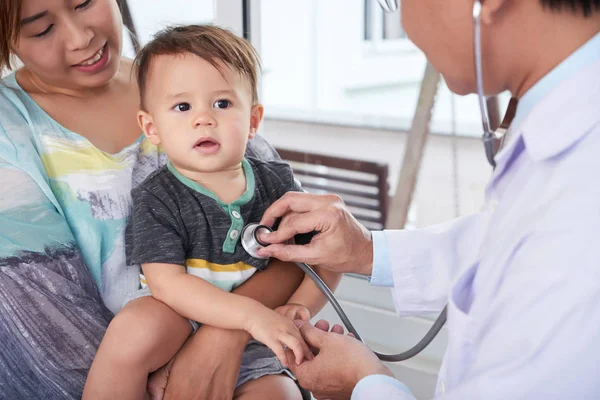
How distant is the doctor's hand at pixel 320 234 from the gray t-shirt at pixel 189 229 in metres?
0.06

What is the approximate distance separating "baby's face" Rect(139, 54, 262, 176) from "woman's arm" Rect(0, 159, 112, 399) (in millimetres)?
257

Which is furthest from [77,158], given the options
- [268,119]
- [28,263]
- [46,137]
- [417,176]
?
[268,119]

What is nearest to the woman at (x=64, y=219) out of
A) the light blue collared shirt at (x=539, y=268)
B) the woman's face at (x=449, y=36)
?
the light blue collared shirt at (x=539, y=268)

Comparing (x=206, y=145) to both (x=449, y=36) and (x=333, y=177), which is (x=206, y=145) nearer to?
(x=449, y=36)

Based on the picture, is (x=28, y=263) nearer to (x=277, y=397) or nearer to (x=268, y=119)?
(x=277, y=397)

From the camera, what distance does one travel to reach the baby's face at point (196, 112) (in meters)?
1.27

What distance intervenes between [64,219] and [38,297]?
15 centimetres

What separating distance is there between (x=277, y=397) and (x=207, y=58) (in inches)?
25.2

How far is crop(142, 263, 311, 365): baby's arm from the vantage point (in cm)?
120

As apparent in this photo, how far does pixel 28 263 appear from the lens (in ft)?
4.00

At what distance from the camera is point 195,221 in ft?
4.17

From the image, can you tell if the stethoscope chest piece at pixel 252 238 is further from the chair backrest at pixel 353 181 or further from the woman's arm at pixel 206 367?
the chair backrest at pixel 353 181

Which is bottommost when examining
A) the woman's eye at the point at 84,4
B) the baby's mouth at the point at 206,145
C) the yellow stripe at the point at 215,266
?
the yellow stripe at the point at 215,266

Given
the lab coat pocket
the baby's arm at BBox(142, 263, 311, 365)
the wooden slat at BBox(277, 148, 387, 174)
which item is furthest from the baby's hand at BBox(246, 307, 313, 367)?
the wooden slat at BBox(277, 148, 387, 174)
